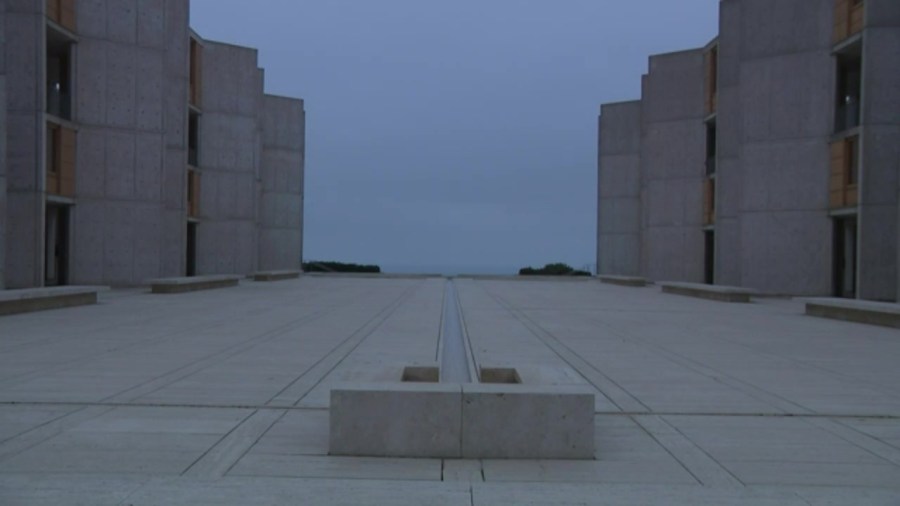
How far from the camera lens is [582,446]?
6.60 metres

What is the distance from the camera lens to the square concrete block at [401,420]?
6.53m

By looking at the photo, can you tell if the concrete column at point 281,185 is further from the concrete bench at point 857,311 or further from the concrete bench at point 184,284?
the concrete bench at point 857,311

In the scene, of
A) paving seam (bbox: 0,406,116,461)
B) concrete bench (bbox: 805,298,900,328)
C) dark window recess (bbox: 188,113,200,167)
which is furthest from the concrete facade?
concrete bench (bbox: 805,298,900,328)

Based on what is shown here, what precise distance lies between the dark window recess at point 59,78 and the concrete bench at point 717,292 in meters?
22.9

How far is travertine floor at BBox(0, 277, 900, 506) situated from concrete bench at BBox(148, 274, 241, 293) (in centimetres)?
1037

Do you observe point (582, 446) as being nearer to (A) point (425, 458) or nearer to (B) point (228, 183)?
(A) point (425, 458)

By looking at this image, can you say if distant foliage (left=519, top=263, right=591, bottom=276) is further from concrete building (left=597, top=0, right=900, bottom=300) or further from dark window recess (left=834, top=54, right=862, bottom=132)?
dark window recess (left=834, top=54, right=862, bottom=132)

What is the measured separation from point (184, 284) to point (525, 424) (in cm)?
2392

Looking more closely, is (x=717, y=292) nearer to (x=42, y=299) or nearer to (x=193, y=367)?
(x=42, y=299)

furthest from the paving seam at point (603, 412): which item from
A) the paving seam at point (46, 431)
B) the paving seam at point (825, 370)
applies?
the paving seam at point (825, 370)

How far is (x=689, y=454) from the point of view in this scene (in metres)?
6.83

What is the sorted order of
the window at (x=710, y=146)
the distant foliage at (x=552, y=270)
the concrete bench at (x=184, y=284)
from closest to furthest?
the concrete bench at (x=184, y=284)
the window at (x=710, y=146)
the distant foliage at (x=552, y=270)

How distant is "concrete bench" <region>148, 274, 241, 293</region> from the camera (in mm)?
27508

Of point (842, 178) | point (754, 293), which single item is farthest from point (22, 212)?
point (842, 178)
